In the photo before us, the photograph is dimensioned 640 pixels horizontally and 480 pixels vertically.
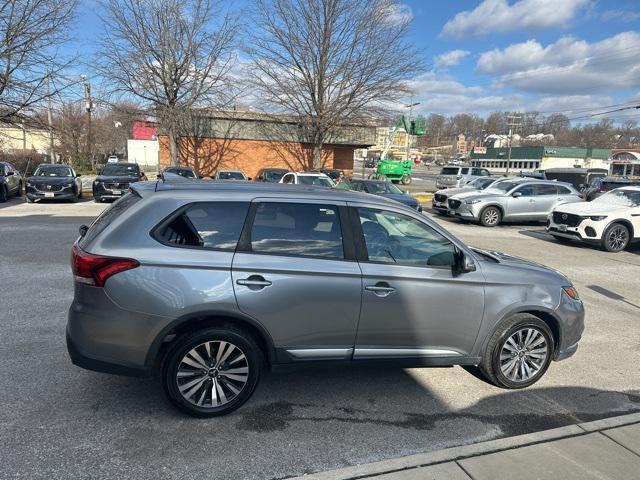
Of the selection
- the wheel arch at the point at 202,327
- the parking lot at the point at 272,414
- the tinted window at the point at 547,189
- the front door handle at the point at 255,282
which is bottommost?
the parking lot at the point at 272,414

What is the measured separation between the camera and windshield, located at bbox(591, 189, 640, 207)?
11672 millimetres

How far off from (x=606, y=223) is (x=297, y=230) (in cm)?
1081

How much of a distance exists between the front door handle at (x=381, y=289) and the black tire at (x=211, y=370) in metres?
0.95

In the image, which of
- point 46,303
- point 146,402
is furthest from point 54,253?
point 146,402

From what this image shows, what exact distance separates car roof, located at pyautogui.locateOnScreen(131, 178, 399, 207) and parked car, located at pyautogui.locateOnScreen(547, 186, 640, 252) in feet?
32.4

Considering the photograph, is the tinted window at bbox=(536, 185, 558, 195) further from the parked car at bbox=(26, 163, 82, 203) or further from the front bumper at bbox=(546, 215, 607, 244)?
the parked car at bbox=(26, 163, 82, 203)

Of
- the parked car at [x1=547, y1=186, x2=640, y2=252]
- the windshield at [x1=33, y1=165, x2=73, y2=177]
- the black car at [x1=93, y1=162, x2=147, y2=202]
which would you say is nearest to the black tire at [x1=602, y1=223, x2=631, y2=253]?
the parked car at [x1=547, y1=186, x2=640, y2=252]

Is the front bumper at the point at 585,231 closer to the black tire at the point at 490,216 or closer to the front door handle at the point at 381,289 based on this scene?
the black tire at the point at 490,216

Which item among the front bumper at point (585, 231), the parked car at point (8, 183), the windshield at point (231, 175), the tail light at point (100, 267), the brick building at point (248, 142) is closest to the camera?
the tail light at point (100, 267)

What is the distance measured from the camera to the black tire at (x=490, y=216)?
51.0 ft

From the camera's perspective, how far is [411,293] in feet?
11.1

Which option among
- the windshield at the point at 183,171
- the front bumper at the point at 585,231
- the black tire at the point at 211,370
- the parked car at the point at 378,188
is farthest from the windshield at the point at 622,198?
the windshield at the point at 183,171

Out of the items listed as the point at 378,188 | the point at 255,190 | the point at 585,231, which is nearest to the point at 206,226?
the point at 255,190

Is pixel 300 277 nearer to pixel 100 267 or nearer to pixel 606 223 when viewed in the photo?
pixel 100 267
